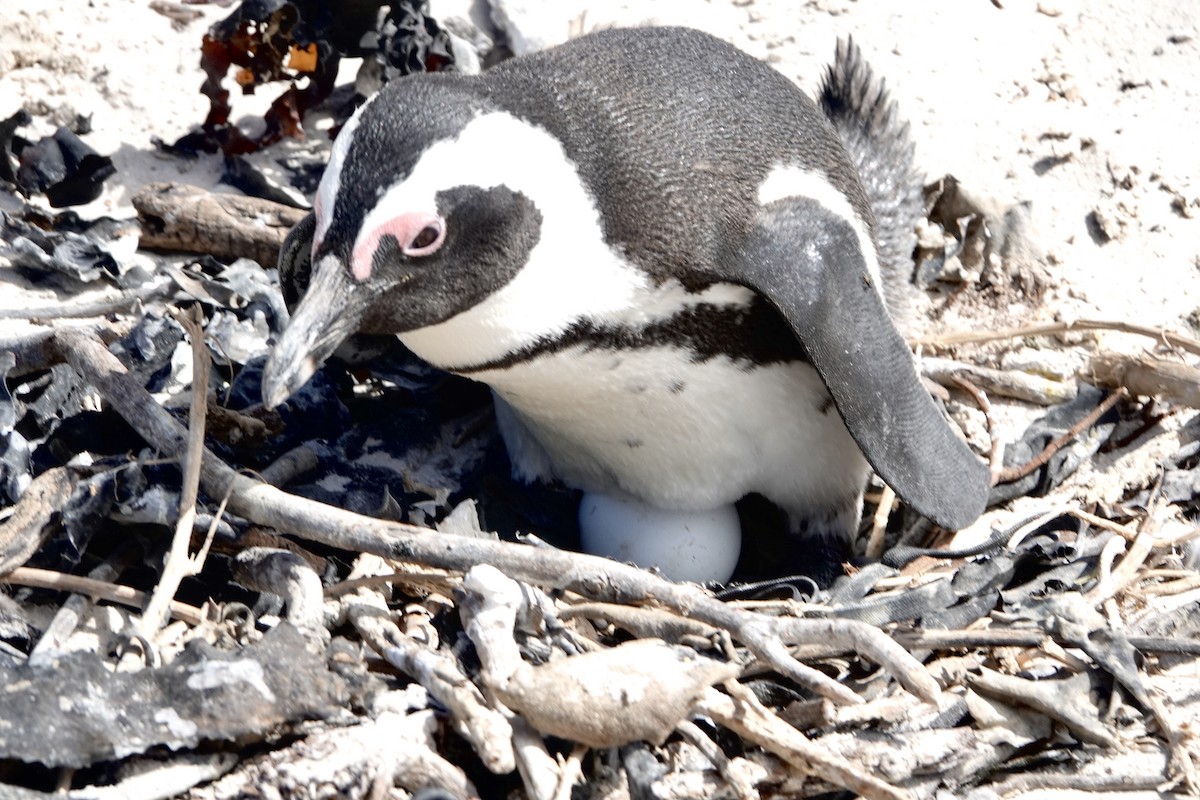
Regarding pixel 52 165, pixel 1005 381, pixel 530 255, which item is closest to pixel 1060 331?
pixel 1005 381

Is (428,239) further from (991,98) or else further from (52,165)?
(991,98)

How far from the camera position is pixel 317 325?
1.84 meters

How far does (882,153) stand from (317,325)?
1363mm

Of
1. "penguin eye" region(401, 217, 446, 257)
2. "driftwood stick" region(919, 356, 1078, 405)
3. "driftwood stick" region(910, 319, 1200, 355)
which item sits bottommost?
"driftwood stick" region(919, 356, 1078, 405)

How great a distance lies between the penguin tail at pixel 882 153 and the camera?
107 inches

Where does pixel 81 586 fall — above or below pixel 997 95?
below

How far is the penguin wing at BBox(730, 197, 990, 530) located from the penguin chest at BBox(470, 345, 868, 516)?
0.15 metres

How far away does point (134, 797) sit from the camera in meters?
1.55

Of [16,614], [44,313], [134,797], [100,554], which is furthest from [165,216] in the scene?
[134,797]

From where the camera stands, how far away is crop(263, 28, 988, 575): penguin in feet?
6.10

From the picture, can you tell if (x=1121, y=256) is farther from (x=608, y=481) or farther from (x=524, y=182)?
(x=524, y=182)

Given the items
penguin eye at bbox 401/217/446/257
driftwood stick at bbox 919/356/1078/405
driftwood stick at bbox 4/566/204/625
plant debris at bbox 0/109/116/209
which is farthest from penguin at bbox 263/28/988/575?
plant debris at bbox 0/109/116/209

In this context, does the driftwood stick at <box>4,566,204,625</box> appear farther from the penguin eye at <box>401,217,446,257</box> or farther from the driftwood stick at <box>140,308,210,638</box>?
the penguin eye at <box>401,217,446,257</box>

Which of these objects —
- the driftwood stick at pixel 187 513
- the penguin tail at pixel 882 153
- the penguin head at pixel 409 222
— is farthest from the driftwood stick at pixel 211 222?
the penguin tail at pixel 882 153
